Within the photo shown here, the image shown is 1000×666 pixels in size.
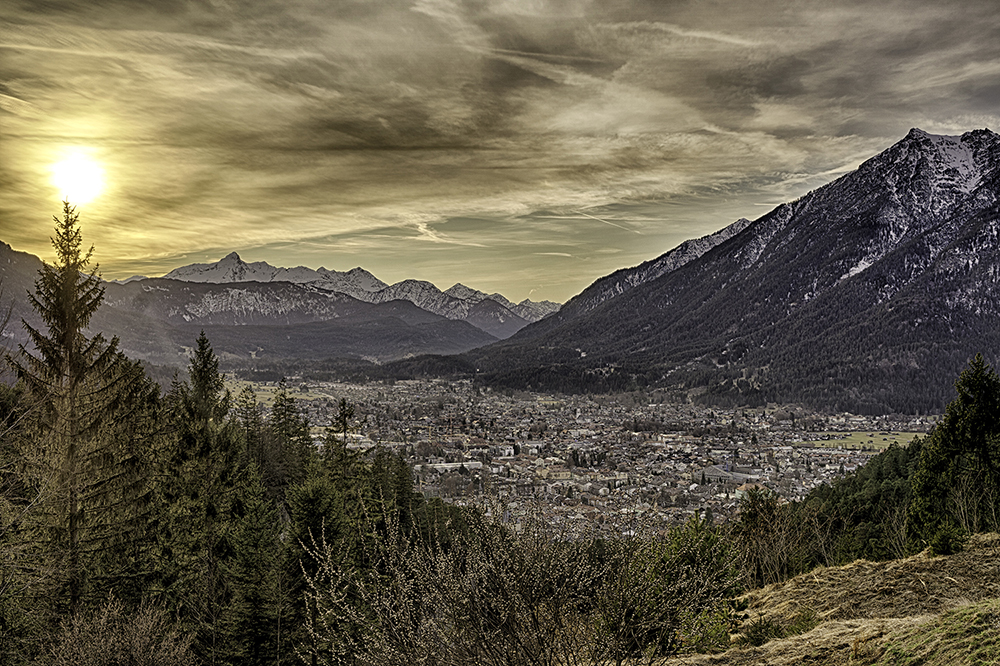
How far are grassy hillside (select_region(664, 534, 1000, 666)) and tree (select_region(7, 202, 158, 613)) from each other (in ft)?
43.2

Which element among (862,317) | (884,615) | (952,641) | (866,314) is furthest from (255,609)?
(866,314)

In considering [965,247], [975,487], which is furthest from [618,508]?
[965,247]

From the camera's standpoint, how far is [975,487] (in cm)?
1684

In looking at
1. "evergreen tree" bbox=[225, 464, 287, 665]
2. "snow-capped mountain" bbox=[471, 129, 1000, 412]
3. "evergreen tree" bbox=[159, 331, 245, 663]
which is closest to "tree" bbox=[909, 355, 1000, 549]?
"evergreen tree" bbox=[225, 464, 287, 665]

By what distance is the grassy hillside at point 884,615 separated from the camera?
559 centimetres

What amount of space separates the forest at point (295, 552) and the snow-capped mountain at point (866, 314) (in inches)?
4448

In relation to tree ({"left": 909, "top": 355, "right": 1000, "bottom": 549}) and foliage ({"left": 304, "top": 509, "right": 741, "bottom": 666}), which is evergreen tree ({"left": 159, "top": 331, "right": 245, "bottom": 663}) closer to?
foliage ({"left": 304, "top": 509, "right": 741, "bottom": 666})

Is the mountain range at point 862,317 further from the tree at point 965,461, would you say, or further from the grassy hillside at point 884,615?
the grassy hillside at point 884,615

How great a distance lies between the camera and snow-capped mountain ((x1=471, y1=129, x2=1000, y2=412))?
120812mm

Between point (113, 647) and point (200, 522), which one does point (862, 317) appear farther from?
point (113, 647)

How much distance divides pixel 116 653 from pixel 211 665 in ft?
16.2

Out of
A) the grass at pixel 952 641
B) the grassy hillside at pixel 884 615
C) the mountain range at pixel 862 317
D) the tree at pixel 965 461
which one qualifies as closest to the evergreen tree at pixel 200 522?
the grassy hillside at pixel 884 615

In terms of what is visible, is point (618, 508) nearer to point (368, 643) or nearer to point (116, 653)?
point (368, 643)

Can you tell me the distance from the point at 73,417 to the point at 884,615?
16698 mm
